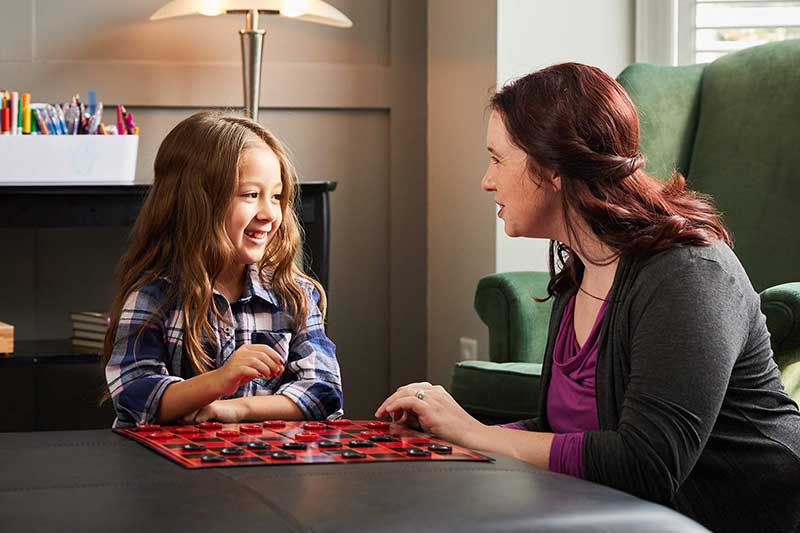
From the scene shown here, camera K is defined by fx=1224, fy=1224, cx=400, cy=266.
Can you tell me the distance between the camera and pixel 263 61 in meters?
3.36

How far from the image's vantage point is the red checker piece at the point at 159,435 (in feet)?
4.38

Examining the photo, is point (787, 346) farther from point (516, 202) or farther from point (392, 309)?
point (392, 309)

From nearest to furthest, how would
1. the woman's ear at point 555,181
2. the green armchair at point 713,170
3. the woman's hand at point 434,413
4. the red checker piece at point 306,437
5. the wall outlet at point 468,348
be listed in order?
the red checker piece at point 306,437
the woman's hand at point 434,413
the woman's ear at point 555,181
the green armchair at point 713,170
the wall outlet at point 468,348

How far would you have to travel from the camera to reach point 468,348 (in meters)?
3.33

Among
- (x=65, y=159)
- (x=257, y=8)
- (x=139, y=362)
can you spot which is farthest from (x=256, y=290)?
(x=257, y=8)

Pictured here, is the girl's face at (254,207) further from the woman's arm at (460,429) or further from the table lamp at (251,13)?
the table lamp at (251,13)

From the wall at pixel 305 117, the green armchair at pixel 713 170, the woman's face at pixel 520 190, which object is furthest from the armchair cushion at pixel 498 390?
the wall at pixel 305 117

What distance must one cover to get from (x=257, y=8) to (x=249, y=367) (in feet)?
5.14

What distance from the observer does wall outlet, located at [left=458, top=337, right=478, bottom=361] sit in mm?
3287

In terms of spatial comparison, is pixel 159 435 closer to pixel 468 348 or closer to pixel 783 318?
pixel 783 318

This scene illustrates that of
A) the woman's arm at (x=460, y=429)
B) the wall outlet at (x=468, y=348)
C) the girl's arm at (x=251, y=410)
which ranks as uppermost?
the woman's arm at (x=460, y=429)

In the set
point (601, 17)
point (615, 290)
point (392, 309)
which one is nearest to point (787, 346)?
point (615, 290)

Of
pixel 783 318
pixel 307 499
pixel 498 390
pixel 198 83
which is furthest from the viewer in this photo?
pixel 198 83

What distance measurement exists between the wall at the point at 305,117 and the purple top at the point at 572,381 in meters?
1.71
